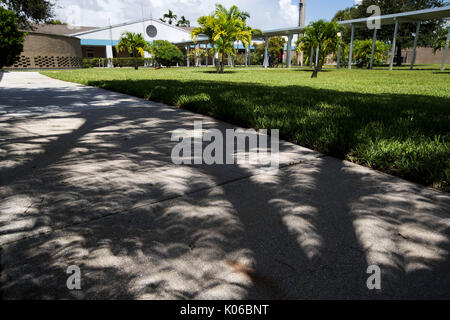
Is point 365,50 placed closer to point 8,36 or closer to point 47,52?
point 8,36

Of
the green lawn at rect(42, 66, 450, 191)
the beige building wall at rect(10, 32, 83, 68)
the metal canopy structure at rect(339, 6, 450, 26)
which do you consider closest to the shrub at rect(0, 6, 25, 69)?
the beige building wall at rect(10, 32, 83, 68)

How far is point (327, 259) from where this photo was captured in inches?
59.4

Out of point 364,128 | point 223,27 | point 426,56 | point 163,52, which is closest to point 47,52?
point 163,52

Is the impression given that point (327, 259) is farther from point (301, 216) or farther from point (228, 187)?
point (228, 187)

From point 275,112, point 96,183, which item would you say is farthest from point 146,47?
point 96,183

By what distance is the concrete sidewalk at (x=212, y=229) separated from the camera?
1349 mm

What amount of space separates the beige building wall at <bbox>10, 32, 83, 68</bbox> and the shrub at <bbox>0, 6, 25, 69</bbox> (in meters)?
7.76

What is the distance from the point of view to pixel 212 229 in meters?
1.78

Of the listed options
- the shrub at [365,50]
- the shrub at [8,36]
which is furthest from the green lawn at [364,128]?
the shrub at [365,50]

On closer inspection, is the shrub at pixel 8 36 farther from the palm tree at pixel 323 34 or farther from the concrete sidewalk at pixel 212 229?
the concrete sidewalk at pixel 212 229

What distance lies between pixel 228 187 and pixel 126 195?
779 mm

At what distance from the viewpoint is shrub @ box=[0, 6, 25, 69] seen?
19.3 metres

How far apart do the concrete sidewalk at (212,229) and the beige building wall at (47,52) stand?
3227cm

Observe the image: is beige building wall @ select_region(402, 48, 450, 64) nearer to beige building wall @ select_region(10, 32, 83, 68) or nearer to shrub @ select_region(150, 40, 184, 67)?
shrub @ select_region(150, 40, 184, 67)
